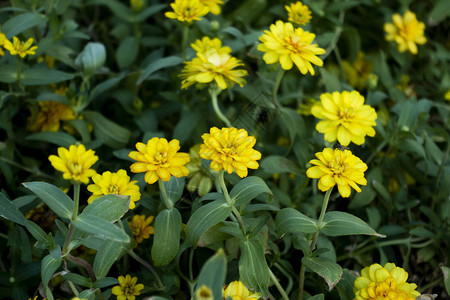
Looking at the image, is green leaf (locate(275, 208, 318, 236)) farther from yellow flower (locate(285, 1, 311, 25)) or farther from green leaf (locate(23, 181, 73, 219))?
yellow flower (locate(285, 1, 311, 25))

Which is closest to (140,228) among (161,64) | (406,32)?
(161,64)

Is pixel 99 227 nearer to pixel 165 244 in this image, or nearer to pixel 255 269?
pixel 165 244

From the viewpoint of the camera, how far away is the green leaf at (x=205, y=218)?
97cm

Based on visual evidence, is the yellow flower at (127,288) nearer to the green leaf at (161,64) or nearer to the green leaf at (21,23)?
the green leaf at (161,64)

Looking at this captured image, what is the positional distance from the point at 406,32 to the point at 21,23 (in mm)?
1259

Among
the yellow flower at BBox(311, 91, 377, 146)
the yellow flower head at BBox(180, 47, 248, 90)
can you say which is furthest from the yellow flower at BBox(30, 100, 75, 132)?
the yellow flower at BBox(311, 91, 377, 146)

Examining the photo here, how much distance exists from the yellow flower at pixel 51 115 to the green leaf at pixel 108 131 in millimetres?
60

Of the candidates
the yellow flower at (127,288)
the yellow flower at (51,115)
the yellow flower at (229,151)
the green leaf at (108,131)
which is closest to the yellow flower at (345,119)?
the yellow flower at (229,151)

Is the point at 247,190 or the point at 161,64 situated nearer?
the point at 247,190

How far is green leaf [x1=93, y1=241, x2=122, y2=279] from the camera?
3.27 ft

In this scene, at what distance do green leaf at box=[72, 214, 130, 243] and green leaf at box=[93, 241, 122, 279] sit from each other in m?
0.14

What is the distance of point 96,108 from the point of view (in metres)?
1.52

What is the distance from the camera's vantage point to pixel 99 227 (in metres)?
0.86

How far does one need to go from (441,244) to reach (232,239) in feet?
2.12
